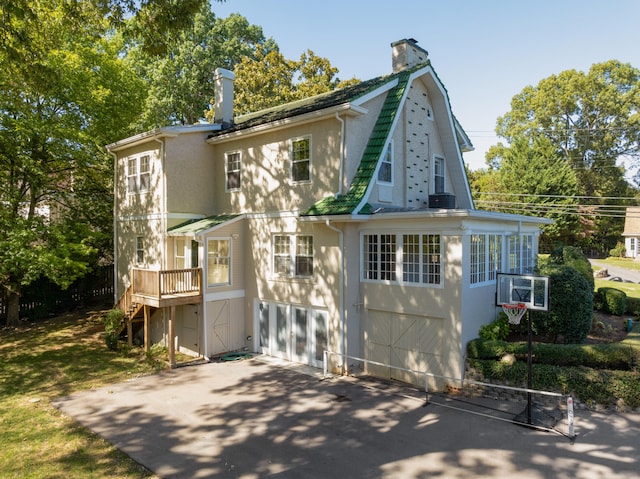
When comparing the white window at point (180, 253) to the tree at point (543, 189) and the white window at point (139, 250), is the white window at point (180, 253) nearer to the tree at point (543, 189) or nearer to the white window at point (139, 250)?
the white window at point (139, 250)

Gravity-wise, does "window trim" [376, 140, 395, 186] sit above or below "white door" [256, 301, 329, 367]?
above

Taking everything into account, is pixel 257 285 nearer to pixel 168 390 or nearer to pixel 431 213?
pixel 168 390

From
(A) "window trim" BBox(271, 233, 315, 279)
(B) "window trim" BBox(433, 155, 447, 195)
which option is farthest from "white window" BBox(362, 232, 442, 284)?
(B) "window trim" BBox(433, 155, 447, 195)

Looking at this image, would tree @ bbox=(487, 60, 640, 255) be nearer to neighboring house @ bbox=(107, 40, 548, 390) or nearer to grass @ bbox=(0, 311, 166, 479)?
neighboring house @ bbox=(107, 40, 548, 390)

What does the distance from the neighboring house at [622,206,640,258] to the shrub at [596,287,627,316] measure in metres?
34.6

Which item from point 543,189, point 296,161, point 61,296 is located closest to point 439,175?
point 296,161

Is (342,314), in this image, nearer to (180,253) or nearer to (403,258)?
(403,258)

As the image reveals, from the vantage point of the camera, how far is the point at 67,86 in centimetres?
1817

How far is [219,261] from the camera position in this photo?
15.6 metres

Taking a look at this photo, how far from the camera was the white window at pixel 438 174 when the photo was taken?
53.9 ft

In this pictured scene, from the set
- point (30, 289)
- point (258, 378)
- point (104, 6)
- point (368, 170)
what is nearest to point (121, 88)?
point (104, 6)

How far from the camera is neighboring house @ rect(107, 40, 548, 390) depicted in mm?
11969

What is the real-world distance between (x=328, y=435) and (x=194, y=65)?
3176cm

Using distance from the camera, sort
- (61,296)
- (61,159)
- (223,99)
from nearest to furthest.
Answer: (223,99), (61,159), (61,296)
